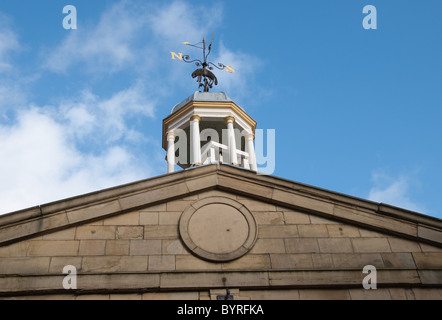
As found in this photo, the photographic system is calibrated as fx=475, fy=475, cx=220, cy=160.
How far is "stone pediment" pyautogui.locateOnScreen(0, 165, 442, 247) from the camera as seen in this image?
1071 centimetres

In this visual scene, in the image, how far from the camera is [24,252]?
10.4m

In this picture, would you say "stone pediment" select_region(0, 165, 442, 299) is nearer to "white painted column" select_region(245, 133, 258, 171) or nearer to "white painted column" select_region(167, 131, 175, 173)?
"white painted column" select_region(167, 131, 175, 173)

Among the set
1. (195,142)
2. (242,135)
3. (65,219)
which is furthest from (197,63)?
(65,219)

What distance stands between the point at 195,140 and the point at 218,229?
7.10 meters

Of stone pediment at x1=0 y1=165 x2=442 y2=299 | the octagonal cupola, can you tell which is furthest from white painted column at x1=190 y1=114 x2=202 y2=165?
stone pediment at x1=0 y1=165 x2=442 y2=299

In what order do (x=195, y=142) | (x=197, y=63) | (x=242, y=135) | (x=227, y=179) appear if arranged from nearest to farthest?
(x=227, y=179)
(x=195, y=142)
(x=242, y=135)
(x=197, y=63)

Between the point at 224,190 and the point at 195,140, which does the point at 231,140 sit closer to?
the point at 195,140

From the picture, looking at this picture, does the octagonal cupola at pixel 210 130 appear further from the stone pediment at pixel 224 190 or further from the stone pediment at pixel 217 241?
the stone pediment at pixel 217 241

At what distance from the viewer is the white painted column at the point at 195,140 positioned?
1696 centimetres

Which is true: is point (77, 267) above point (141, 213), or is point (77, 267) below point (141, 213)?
below

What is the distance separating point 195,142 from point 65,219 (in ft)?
24.6

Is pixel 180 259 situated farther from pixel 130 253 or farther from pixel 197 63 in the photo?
pixel 197 63

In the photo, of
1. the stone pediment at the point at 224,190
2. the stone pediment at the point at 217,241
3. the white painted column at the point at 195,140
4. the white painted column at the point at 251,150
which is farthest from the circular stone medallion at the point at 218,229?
the white painted column at the point at 251,150
